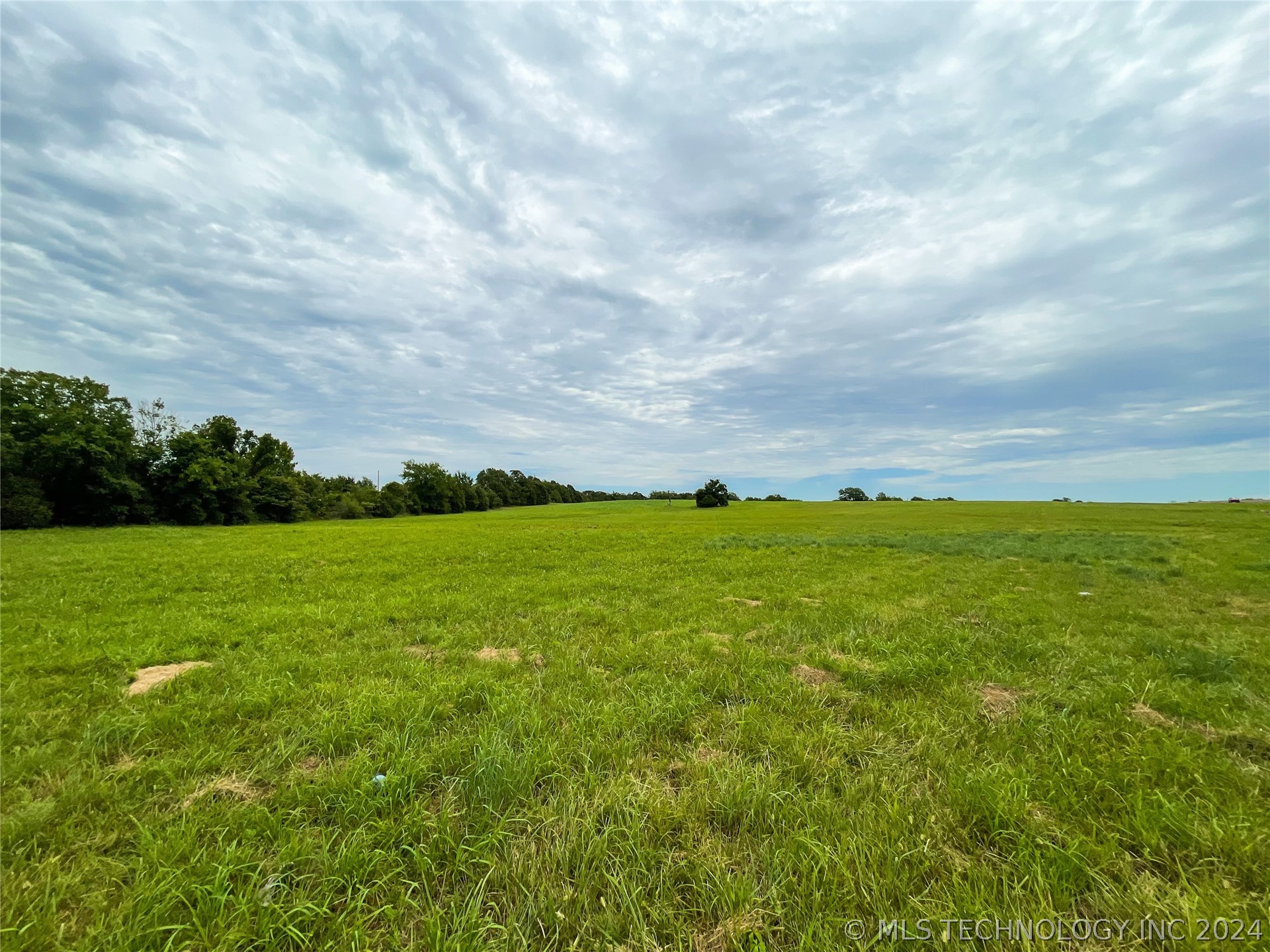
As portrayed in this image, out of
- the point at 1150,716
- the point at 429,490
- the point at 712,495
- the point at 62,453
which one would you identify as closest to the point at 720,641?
the point at 1150,716

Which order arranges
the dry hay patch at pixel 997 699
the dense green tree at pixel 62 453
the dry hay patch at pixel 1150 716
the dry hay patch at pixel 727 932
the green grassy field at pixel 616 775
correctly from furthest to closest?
the dense green tree at pixel 62 453
the dry hay patch at pixel 997 699
the dry hay patch at pixel 1150 716
the green grassy field at pixel 616 775
the dry hay patch at pixel 727 932

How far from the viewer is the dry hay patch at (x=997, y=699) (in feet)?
17.3

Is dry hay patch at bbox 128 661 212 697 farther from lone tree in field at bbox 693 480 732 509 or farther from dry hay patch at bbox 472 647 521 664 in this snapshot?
lone tree in field at bbox 693 480 732 509

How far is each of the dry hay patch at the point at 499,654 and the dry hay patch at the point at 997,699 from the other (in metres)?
6.16

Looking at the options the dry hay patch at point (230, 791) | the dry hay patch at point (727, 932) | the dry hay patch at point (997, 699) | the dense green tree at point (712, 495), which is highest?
the dense green tree at point (712, 495)

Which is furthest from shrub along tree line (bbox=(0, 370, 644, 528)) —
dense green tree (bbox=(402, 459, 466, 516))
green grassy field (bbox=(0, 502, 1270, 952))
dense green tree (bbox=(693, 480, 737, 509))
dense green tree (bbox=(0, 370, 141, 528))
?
dense green tree (bbox=(693, 480, 737, 509))

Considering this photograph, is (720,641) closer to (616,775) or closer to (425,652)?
(616,775)

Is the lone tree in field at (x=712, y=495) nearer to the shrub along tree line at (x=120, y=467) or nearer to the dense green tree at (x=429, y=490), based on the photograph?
the dense green tree at (x=429, y=490)

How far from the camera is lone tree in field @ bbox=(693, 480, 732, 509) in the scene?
3750 inches

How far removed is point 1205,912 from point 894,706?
8.87 ft

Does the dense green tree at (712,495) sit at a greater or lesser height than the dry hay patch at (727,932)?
greater

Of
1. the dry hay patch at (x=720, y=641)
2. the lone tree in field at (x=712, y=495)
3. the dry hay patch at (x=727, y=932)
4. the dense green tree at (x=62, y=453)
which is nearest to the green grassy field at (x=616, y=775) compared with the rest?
the dry hay patch at (x=727, y=932)

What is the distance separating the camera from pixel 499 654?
7.38 meters

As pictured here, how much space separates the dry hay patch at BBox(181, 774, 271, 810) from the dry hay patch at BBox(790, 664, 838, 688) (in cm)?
589
